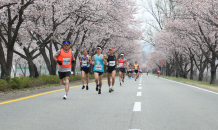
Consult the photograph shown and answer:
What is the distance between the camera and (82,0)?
1418 centimetres

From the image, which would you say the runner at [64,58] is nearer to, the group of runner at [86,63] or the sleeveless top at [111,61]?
the group of runner at [86,63]

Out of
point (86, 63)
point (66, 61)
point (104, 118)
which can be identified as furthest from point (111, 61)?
point (104, 118)

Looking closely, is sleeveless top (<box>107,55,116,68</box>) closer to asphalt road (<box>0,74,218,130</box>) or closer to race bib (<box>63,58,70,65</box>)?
race bib (<box>63,58,70,65</box>)

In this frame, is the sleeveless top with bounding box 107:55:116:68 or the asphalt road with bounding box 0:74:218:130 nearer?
the asphalt road with bounding box 0:74:218:130

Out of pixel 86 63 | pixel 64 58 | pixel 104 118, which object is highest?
pixel 64 58

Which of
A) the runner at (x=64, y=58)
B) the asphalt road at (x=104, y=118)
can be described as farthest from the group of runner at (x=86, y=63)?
the asphalt road at (x=104, y=118)

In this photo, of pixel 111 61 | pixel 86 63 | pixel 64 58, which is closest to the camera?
pixel 64 58

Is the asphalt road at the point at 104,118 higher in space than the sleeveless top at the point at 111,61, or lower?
lower

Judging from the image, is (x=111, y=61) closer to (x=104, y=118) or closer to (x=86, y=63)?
(x=86, y=63)

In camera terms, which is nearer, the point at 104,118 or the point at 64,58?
the point at 104,118

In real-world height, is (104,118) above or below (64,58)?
below

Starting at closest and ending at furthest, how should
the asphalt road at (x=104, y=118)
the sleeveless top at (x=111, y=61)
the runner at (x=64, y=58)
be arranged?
the asphalt road at (x=104, y=118) < the runner at (x=64, y=58) < the sleeveless top at (x=111, y=61)

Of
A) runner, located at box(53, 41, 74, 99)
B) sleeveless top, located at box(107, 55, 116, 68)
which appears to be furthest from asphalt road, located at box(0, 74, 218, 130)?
sleeveless top, located at box(107, 55, 116, 68)

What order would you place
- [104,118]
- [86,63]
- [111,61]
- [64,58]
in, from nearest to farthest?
[104,118] < [64,58] < [111,61] < [86,63]
